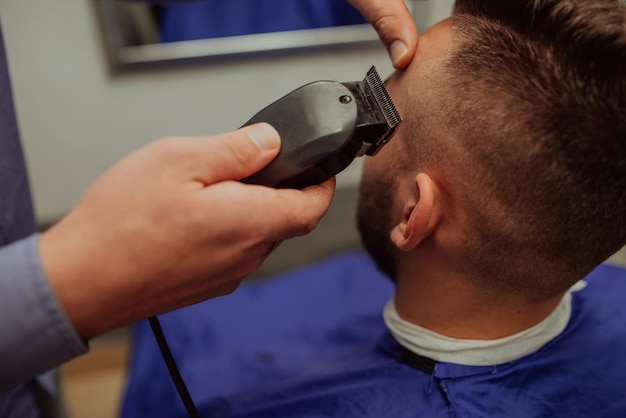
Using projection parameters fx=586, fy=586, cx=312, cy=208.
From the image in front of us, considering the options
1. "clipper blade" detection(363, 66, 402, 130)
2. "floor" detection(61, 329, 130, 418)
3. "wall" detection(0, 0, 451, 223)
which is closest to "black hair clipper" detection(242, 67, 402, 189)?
"clipper blade" detection(363, 66, 402, 130)

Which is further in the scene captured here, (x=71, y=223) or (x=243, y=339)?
(x=243, y=339)

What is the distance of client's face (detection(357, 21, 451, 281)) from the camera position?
2.64 feet

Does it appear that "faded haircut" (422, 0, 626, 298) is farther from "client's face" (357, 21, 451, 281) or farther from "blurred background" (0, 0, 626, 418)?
"blurred background" (0, 0, 626, 418)

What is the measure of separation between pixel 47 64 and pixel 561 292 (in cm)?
138

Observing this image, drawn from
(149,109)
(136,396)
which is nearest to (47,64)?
(149,109)

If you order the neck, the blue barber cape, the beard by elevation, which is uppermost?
the beard

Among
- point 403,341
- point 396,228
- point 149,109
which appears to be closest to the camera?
point 396,228

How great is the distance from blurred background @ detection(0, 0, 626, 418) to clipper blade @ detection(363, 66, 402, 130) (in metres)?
0.87

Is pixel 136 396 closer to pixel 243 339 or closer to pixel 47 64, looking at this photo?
pixel 243 339

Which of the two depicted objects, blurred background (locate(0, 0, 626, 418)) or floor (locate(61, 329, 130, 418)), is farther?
floor (locate(61, 329, 130, 418))

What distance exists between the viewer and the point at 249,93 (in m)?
1.69

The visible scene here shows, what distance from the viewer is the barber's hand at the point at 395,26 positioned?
2.72 feet

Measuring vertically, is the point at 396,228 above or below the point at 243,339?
above

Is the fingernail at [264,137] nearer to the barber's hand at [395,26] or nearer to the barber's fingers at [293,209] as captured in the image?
the barber's fingers at [293,209]
